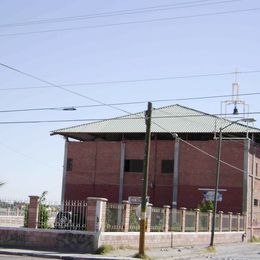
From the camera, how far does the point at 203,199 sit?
5216 cm

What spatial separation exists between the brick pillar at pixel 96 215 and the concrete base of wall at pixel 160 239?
1.48 ft

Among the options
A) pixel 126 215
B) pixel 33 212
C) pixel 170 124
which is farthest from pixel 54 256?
pixel 170 124

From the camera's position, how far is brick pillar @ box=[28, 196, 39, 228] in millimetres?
27844

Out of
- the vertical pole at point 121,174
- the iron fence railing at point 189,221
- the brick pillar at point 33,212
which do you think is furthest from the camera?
the vertical pole at point 121,174

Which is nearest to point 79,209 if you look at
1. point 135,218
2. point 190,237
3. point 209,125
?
point 135,218

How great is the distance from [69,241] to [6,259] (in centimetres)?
601

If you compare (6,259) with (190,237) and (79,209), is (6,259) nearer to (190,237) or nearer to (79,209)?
(79,209)

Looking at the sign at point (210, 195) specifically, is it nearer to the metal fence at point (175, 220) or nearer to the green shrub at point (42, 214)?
the metal fence at point (175, 220)

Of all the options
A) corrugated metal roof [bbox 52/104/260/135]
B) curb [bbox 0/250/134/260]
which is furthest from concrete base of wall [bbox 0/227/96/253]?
corrugated metal roof [bbox 52/104/260/135]

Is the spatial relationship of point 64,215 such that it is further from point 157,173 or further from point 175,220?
point 157,173

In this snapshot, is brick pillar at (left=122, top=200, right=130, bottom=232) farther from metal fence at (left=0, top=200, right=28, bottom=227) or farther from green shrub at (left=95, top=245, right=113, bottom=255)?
metal fence at (left=0, top=200, right=28, bottom=227)

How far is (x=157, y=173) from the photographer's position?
55.1m

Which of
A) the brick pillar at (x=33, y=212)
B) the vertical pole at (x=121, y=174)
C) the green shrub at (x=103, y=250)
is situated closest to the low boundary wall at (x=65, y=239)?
the green shrub at (x=103, y=250)

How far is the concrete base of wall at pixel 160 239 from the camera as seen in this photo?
27.2m
